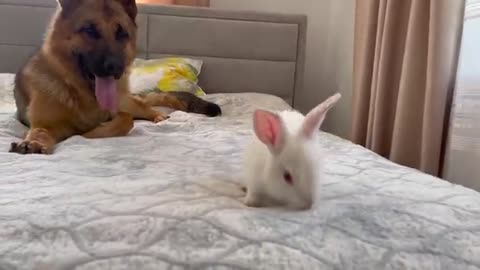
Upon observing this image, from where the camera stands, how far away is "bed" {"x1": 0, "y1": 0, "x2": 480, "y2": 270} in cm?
76

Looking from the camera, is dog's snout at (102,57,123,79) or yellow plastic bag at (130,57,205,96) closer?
dog's snout at (102,57,123,79)

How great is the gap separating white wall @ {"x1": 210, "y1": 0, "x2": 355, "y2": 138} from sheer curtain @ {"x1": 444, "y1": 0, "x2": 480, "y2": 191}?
4.97 feet

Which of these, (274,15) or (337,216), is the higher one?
(274,15)

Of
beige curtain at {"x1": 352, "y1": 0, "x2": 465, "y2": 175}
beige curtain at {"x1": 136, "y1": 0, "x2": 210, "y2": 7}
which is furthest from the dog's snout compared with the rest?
→ beige curtain at {"x1": 136, "y1": 0, "x2": 210, "y2": 7}

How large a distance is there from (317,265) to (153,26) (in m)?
→ 2.60

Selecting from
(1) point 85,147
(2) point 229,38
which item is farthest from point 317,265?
(2) point 229,38

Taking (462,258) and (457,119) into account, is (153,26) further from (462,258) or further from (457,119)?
(462,258)

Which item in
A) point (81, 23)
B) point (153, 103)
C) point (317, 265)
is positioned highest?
point (81, 23)

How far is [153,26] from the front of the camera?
10.3 feet

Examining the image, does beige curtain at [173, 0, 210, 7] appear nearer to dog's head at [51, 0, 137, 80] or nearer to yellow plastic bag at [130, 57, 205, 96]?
yellow plastic bag at [130, 57, 205, 96]

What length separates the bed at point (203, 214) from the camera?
30.0 inches

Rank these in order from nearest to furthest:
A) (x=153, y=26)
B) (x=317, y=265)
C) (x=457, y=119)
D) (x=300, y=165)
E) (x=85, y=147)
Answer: (x=317, y=265)
(x=300, y=165)
(x=85, y=147)
(x=457, y=119)
(x=153, y=26)

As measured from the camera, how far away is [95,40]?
6.52 feet

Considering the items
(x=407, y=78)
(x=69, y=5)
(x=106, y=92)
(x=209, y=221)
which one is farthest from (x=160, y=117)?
(x=209, y=221)
